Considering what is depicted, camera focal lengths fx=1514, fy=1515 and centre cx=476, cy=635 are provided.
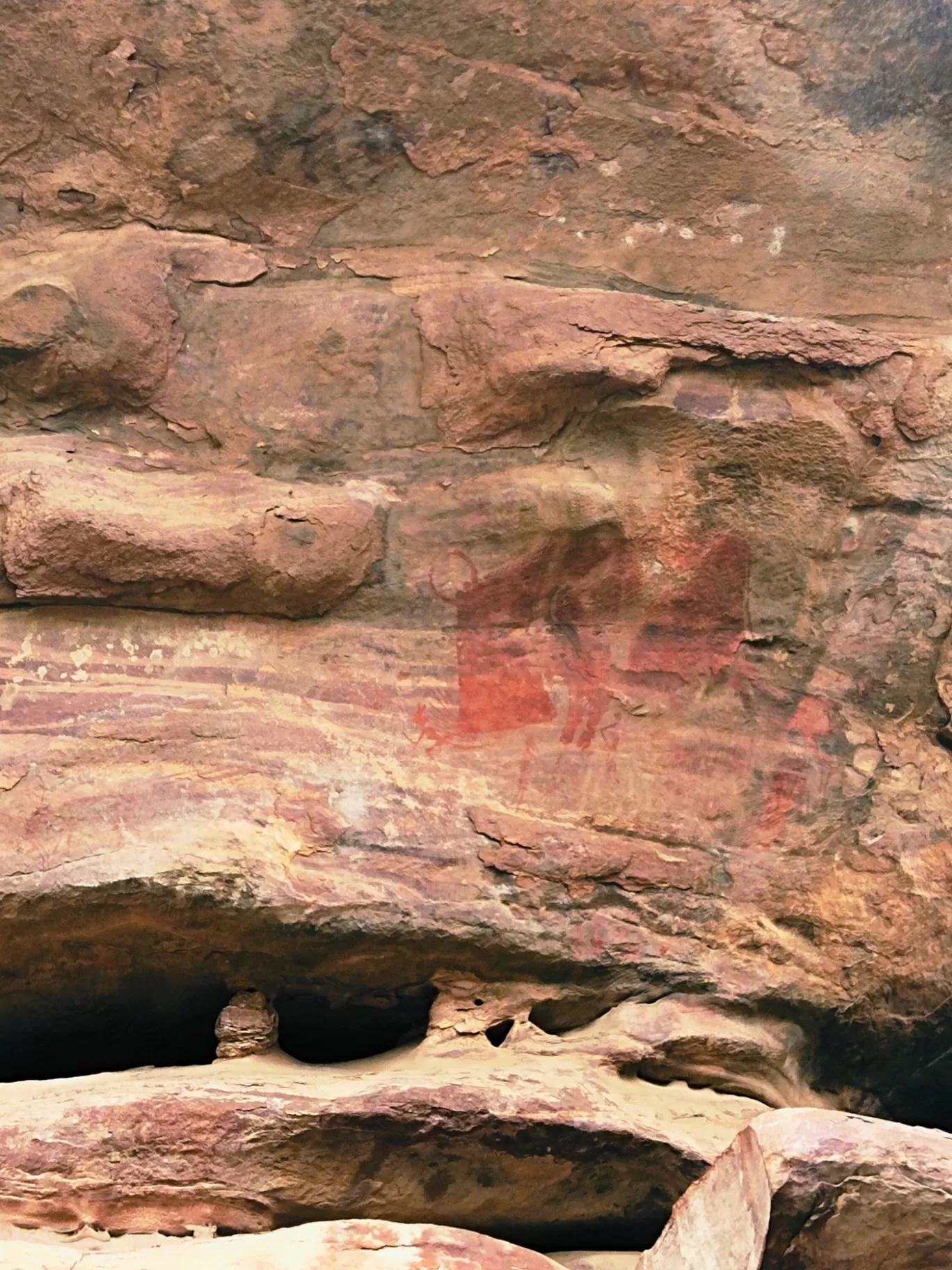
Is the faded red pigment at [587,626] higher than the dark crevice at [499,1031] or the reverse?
higher

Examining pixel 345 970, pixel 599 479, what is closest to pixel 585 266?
pixel 599 479

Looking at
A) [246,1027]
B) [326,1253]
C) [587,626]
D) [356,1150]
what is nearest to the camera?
[326,1253]

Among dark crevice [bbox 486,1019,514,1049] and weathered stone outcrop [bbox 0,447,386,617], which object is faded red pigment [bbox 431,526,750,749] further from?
dark crevice [bbox 486,1019,514,1049]

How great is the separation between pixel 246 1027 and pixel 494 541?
1.02 metres

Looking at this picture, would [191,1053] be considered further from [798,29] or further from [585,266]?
[798,29]

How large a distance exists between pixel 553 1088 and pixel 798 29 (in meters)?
2.11

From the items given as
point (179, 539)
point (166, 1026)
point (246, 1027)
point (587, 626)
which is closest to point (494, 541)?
point (587, 626)

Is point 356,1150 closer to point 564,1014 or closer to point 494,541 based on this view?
point 564,1014

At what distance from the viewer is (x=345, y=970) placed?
9.14 feet

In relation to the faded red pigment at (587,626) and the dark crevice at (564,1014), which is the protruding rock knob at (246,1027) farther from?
the faded red pigment at (587,626)

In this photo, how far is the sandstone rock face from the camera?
2.77 meters

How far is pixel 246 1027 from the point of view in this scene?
2.76m

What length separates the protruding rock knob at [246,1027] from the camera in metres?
2.74

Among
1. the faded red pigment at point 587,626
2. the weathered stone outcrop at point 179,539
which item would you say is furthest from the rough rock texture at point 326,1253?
the weathered stone outcrop at point 179,539
